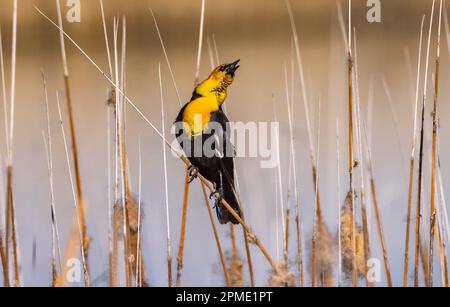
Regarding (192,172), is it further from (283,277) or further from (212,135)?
(283,277)

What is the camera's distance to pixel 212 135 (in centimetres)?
193

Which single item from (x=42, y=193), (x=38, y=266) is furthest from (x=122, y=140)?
(x=38, y=266)

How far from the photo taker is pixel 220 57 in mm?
2057

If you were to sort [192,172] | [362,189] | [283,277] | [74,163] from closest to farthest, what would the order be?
[74,163] < [362,189] < [283,277] < [192,172]

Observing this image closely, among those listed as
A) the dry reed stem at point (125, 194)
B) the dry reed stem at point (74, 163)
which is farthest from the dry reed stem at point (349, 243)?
the dry reed stem at point (74, 163)

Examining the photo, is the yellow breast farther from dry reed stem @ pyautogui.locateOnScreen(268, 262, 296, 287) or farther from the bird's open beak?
dry reed stem @ pyautogui.locateOnScreen(268, 262, 296, 287)

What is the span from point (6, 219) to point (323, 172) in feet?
3.26

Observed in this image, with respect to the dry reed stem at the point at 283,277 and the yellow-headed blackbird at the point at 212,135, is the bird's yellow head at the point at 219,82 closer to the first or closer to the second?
the yellow-headed blackbird at the point at 212,135

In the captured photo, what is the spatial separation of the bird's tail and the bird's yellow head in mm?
294

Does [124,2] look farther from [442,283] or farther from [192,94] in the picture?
[442,283]

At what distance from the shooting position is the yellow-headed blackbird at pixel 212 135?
192cm

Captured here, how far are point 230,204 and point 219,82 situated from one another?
399 mm
